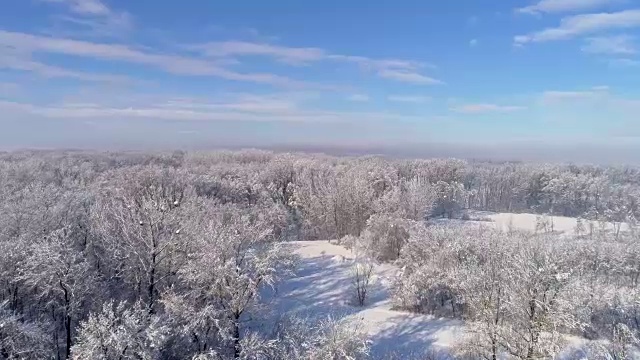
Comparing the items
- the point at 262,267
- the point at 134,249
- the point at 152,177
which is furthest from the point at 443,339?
the point at 152,177

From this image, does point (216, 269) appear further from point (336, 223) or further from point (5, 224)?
point (336, 223)

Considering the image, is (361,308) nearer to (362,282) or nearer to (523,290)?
(362,282)

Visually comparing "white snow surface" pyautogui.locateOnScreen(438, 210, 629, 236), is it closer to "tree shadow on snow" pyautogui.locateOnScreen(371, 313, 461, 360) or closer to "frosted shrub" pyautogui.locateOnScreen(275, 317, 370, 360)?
"tree shadow on snow" pyautogui.locateOnScreen(371, 313, 461, 360)

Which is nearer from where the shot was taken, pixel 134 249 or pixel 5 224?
pixel 134 249

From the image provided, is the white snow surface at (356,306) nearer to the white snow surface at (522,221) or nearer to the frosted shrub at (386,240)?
the frosted shrub at (386,240)

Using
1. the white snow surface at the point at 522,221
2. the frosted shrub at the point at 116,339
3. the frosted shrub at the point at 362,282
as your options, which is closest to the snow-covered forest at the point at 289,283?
the frosted shrub at the point at 116,339

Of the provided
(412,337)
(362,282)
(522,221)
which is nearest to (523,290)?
(412,337)

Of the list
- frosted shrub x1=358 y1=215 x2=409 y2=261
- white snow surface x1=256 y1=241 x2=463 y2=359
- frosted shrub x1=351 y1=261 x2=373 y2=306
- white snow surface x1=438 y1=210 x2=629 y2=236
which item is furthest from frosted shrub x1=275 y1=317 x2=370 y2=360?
white snow surface x1=438 y1=210 x2=629 y2=236
